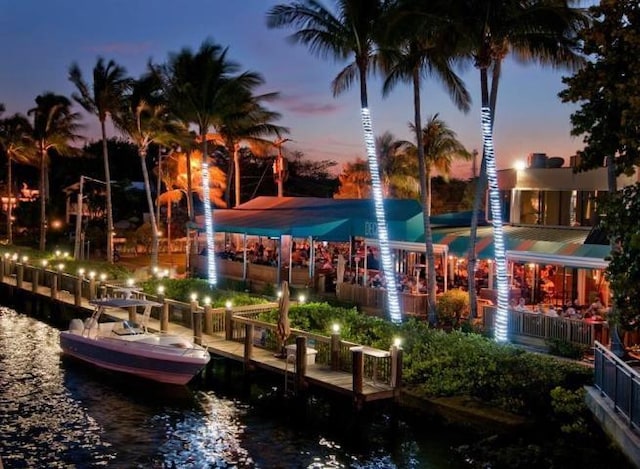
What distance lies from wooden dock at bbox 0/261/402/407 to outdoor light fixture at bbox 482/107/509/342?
4.29 meters

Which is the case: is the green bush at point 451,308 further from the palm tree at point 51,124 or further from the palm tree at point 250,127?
the palm tree at point 51,124

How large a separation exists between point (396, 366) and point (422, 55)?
441 inches

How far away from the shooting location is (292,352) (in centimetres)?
2044

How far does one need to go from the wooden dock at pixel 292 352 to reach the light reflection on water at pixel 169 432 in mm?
856

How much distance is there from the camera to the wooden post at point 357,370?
1794cm

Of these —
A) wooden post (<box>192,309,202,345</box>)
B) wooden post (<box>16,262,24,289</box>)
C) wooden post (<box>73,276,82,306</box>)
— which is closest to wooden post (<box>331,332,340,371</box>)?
wooden post (<box>192,309,202,345</box>)

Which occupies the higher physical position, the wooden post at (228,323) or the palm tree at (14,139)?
the palm tree at (14,139)

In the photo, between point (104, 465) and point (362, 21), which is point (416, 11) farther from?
point (104, 465)

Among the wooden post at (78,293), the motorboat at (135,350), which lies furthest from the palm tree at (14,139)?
the motorboat at (135,350)

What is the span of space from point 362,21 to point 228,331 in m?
11.4

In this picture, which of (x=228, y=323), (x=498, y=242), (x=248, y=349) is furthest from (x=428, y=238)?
(x=248, y=349)

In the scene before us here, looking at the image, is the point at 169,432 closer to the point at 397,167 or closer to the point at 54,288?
the point at 54,288

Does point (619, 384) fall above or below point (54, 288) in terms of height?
above

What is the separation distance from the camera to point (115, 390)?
2175 cm
